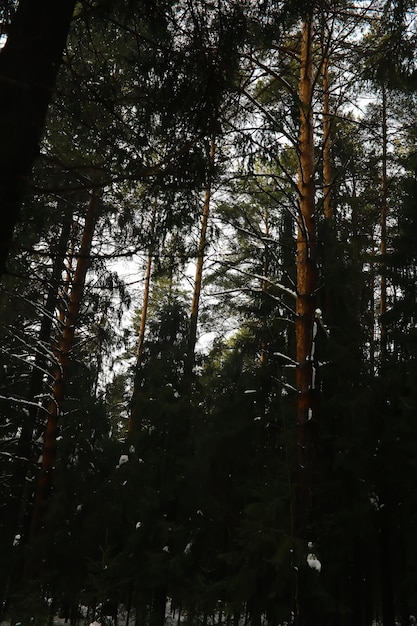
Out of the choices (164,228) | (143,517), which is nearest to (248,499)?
(143,517)

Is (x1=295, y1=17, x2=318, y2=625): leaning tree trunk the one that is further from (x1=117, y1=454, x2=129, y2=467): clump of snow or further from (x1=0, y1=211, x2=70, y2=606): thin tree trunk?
(x1=117, y1=454, x2=129, y2=467): clump of snow

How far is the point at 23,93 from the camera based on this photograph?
2.02m

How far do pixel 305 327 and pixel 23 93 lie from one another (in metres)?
4.63

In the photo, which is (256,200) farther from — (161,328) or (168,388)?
(168,388)

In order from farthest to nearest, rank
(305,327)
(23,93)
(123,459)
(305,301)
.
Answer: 1. (123,459)
2. (305,301)
3. (305,327)
4. (23,93)

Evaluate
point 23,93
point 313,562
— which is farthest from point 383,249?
point 23,93

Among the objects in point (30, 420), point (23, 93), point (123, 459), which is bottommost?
point (123, 459)

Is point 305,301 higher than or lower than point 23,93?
higher

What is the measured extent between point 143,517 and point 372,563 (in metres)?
4.89

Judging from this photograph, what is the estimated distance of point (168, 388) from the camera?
34.0ft

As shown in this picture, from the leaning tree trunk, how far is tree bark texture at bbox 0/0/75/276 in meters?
2.91

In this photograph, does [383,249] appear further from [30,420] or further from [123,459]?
[30,420]

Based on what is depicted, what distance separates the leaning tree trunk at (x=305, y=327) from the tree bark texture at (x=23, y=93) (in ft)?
9.55

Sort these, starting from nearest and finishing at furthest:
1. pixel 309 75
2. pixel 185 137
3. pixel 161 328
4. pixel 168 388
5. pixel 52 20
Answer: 1. pixel 52 20
2. pixel 185 137
3. pixel 309 75
4. pixel 168 388
5. pixel 161 328
